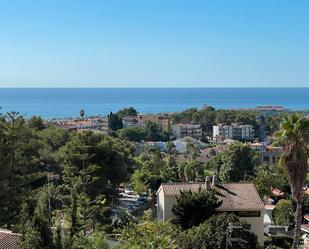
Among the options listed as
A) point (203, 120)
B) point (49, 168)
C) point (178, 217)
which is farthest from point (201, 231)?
point (203, 120)

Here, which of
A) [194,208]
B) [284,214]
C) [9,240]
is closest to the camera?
[9,240]

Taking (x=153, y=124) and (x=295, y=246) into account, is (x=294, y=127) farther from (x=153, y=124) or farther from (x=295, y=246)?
(x=153, y=124)

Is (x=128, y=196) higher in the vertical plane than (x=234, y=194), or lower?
lower

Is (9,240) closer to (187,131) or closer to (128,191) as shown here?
(128,191)

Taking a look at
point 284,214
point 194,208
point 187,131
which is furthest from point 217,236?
point 187,131

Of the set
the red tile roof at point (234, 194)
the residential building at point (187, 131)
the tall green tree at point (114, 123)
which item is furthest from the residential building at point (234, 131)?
the red tile roof at point (234, 194)

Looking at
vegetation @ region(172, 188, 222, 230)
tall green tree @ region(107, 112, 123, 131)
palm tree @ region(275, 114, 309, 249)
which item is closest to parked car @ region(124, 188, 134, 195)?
vegetation @ region(172, 188, 222, 230)
